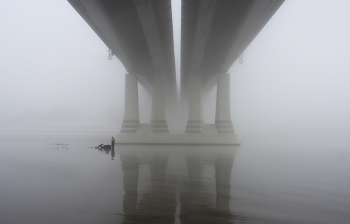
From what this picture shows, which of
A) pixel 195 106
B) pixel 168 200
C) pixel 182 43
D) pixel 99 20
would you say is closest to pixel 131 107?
pixel 195 106

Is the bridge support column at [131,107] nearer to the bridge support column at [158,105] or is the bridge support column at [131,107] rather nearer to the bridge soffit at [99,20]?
the bridge support column at [158,105]

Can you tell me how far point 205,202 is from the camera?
6340mm

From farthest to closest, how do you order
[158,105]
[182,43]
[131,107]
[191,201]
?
[131,107] → [158,105] → [182,43] → [191,201]

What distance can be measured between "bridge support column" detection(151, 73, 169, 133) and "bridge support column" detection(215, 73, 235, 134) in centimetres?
762

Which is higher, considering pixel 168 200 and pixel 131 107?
pixel 131 107

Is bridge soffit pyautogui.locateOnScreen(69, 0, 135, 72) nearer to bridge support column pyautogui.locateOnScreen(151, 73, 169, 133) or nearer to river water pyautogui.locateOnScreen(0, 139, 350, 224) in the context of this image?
bridge support column pyautogui.locateOnScreen(151, 73, 169, 133)

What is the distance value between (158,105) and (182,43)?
1316 centimetres

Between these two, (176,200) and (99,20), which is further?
(99,20)

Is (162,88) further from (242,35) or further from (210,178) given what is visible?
(210,178)

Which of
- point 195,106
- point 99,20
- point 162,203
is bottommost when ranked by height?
point 162,203

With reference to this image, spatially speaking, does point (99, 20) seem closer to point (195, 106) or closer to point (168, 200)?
point (195, 106)

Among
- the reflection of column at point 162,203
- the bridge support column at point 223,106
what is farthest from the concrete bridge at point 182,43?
the reflection of column at point 162,203

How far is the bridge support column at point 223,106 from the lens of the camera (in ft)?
154

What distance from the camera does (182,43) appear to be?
119ft
